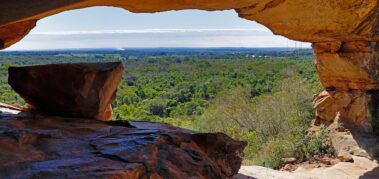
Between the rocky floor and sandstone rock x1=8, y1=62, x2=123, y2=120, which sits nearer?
sandstone rock x1=8, y1=62, x2=123, y2=120

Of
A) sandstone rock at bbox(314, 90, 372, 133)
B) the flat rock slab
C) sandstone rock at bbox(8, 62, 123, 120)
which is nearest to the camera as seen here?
the flat rock slab

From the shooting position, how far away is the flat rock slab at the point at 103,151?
328 centimetres

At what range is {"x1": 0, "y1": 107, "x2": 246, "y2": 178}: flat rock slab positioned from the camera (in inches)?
129

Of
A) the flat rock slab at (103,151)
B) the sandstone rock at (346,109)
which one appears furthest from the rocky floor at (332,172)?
the flat rock slab at (103,151)

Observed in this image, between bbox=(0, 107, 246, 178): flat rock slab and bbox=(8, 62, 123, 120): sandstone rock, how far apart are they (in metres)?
0.29

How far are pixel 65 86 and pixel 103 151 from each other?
1.51 meters

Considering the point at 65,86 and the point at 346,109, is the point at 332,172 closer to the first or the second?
the point at 346,109

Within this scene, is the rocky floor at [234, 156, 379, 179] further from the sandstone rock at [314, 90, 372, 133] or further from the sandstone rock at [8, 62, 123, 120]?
the sandstone rock at [8, 62, 123, 120]

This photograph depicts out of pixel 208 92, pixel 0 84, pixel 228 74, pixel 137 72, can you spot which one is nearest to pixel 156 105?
pixel 208 92

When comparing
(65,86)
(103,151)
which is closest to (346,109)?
(65,86)

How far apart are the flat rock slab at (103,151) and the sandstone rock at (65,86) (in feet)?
0.96

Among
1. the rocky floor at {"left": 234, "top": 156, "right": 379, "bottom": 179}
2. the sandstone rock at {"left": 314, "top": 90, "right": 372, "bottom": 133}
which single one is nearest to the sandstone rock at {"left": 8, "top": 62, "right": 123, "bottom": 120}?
the rocky floor at {"left": 234, "top": 156, "right": 379, "bottom": 179}

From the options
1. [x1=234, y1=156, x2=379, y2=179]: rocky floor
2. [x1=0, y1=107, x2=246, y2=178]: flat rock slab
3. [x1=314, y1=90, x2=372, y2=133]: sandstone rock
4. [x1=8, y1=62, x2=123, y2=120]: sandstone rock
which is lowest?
[x1=234, y1=156, x2=379, y2=179]: rocky floor

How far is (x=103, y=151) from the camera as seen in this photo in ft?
12.4
